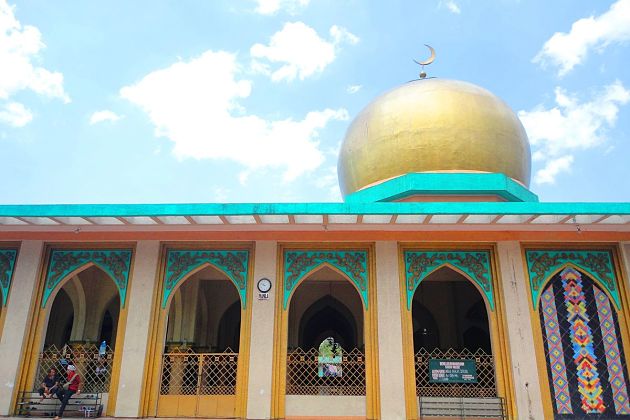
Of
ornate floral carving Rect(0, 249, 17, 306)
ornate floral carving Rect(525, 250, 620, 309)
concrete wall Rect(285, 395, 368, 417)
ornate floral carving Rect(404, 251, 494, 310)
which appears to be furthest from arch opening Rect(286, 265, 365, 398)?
ornate floral carving Rect(0, 249, 17, 306)

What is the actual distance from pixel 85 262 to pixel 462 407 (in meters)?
6.44

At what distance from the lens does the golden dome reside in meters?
10.5

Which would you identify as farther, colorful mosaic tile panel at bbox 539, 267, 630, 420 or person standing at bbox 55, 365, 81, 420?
person standing at bbox 55, 365, 81, 420

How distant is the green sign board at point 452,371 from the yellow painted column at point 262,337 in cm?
250

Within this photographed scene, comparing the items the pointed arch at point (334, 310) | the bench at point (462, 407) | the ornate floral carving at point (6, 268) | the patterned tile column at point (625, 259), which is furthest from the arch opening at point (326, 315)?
the ornate floral carving at point (6, 268)

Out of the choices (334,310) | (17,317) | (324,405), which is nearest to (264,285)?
(324,405)

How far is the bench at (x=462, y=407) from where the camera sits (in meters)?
7.62

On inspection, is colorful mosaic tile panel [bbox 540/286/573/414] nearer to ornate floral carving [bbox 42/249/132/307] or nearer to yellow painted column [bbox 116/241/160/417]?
yellow painted column [bbox 116/241/160/417]

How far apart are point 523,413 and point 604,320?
1985mm

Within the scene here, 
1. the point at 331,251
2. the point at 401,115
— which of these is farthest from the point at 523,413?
the point at 401,115

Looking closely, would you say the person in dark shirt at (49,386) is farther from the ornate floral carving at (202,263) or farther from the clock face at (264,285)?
the clock face at (264,285)

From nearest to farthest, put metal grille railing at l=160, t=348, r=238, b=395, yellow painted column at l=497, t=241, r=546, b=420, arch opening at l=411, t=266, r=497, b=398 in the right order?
yellow painted column at l=497, t=241, r=546, b=420, metal grille railing at l=160, t=348, r=238, b=395, arch opening at l=411, t=266, r=497, b=398

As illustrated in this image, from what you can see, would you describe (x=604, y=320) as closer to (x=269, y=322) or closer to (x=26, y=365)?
(x=269, y=322)

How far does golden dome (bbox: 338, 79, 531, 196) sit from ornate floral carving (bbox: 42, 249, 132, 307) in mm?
5165
